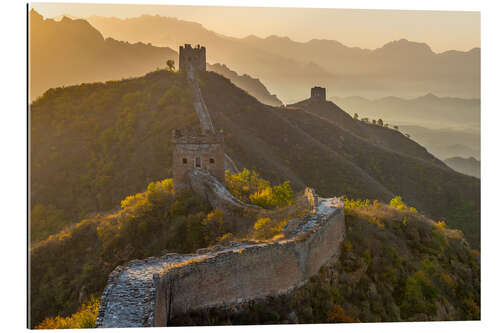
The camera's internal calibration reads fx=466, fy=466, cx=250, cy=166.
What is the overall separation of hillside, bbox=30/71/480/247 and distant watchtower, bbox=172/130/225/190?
920 centimetres

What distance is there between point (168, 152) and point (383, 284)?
27133 millimetres

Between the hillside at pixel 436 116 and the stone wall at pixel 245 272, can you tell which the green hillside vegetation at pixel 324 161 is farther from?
the stone wall at pixel 245 272

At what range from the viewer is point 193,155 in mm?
21906

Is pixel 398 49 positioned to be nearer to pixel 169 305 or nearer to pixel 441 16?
pixel 441 16

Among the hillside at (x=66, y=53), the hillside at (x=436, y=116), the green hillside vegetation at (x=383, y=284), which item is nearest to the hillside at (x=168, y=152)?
the hillside at (x=66, y=53)

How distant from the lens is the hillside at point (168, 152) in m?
35.8

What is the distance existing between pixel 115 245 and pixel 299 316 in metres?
10.1

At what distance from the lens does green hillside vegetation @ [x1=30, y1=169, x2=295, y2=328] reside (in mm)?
17797

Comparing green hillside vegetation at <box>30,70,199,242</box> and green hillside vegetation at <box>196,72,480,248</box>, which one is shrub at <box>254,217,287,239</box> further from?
green hillside vegetation at <box>196,72,480,248</box>

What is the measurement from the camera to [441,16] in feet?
53.4

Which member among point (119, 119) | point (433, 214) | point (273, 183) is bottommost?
point (433, 214)

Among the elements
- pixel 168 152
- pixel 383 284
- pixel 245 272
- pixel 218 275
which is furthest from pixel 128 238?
pixel 168 152

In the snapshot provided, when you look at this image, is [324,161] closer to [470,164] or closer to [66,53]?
[470,164]

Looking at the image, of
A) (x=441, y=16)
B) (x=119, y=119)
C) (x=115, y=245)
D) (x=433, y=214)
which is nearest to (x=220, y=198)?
(x=115, y=245)
